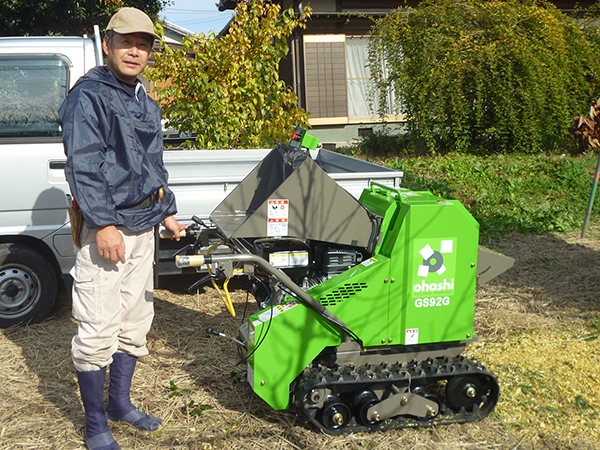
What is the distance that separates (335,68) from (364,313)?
11.1 m

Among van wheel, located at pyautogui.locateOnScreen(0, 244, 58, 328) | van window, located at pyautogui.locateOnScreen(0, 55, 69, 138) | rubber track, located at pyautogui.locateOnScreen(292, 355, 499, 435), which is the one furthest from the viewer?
van wheel, located at pyautogui.locateOnScreen(0, 244, 58, 328)

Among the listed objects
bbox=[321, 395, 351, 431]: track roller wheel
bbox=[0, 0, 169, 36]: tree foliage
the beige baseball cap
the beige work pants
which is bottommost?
bbox=[321, 395, 351, 431]: track roller wheel

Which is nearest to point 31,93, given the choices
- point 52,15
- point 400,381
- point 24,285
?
point 24,285

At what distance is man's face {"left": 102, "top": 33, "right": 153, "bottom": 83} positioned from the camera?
8.40 feet

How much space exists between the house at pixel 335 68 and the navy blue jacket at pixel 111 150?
10210mm

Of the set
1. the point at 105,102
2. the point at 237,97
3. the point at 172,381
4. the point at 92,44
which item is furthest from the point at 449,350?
the point at 237,97

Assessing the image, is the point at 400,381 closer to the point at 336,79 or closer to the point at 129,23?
the point at 129,23

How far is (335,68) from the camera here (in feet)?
42.8

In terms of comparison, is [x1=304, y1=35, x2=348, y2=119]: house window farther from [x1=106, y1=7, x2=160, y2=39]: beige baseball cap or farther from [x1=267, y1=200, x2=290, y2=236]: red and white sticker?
[x1=106, y1=7, x2=160, y2=39]: beige baseball cap

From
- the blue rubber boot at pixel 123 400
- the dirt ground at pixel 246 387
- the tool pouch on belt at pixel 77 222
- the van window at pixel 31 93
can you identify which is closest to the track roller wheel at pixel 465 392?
the dirt ground at pixel 246 387

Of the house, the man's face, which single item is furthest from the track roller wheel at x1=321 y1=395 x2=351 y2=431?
the house

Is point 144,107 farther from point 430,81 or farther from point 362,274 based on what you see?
point 430,81

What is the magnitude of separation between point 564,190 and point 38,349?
7144mm

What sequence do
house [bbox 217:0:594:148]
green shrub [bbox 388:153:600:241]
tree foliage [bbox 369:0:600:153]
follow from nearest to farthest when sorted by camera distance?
1. green shrub [bbox 388:153:600:241]
2. tree foliage [bbox 369:0:600:153]
3. house [bbox 217:0:594:148]
